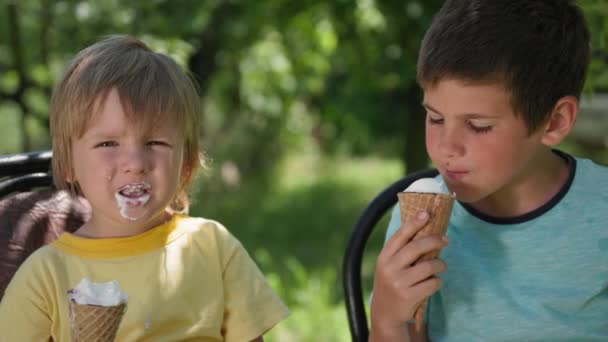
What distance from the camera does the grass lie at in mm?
4680

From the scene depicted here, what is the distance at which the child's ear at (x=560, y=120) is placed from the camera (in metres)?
1.96

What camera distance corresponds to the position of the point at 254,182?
1027 centimetres

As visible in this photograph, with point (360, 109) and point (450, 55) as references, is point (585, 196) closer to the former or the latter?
point (450, 55)

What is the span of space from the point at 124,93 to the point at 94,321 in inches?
21.9

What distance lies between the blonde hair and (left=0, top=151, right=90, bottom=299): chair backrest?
163 mm

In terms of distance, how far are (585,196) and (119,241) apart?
102cm

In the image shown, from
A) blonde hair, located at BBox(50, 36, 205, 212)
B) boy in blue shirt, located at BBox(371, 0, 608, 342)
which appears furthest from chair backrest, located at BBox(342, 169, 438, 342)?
blonde hair, located at BBox(50, 36, 205, 212)

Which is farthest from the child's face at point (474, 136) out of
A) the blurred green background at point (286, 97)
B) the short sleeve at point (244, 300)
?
the blurred green background at point (286, 97)

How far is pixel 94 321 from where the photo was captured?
163cm

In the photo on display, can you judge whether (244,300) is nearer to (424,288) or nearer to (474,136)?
(424,288)

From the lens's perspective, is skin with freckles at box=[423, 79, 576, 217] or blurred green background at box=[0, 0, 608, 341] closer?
skin with freckles at box=[423, 79, 576, 217]

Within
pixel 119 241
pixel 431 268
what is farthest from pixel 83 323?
pixel 431 268

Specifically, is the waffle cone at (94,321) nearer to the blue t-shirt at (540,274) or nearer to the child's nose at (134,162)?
the child's nose at (134,162)

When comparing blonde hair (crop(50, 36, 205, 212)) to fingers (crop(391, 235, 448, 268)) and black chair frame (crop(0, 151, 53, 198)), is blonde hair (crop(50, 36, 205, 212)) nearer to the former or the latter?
black chair frame (crop(0, 151, 53, 198))
